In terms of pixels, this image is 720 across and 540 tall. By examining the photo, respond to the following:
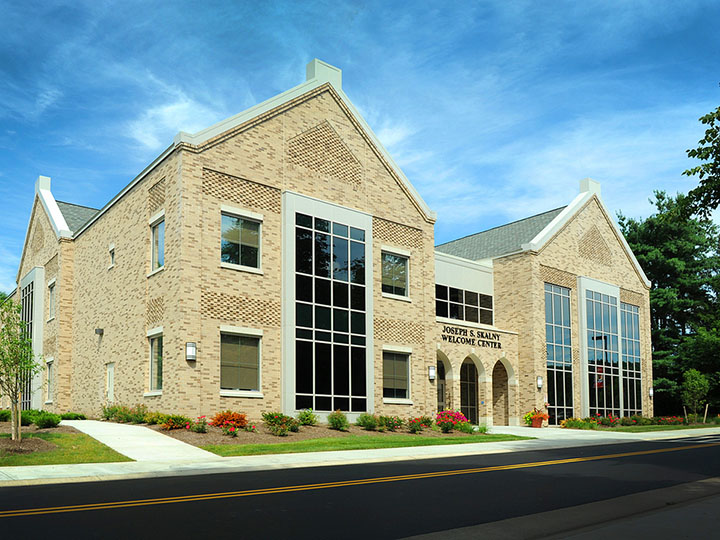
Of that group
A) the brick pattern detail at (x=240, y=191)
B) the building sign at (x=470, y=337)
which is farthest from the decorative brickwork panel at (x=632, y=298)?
the brick pattern detail at (x=240, y=191)

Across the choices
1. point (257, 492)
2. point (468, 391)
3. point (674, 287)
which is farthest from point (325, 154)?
point (674, 287)

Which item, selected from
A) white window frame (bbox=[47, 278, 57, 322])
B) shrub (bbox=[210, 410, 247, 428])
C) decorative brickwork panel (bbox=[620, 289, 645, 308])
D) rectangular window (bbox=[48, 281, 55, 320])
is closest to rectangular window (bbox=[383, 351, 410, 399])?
shrub (bbox=[210, 410, 247, 428])

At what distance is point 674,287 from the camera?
55375 millimetres

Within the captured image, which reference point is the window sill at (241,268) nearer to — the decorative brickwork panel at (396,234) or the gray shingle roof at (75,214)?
the decorative brickwork panel at (396,234)

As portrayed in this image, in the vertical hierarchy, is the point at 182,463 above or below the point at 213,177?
below

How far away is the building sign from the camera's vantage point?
34.2m

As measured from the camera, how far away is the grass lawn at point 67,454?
15.4 metres

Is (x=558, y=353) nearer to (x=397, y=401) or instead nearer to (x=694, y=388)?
(x=694, y=388)

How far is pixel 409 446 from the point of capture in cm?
2142

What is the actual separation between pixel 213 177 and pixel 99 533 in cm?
1794

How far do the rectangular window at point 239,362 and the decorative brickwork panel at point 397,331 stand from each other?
5.90 meters

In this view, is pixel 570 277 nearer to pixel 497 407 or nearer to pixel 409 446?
pixel 497 407

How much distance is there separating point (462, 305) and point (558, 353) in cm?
671

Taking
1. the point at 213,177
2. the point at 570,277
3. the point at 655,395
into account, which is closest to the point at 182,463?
the point at 213,177
